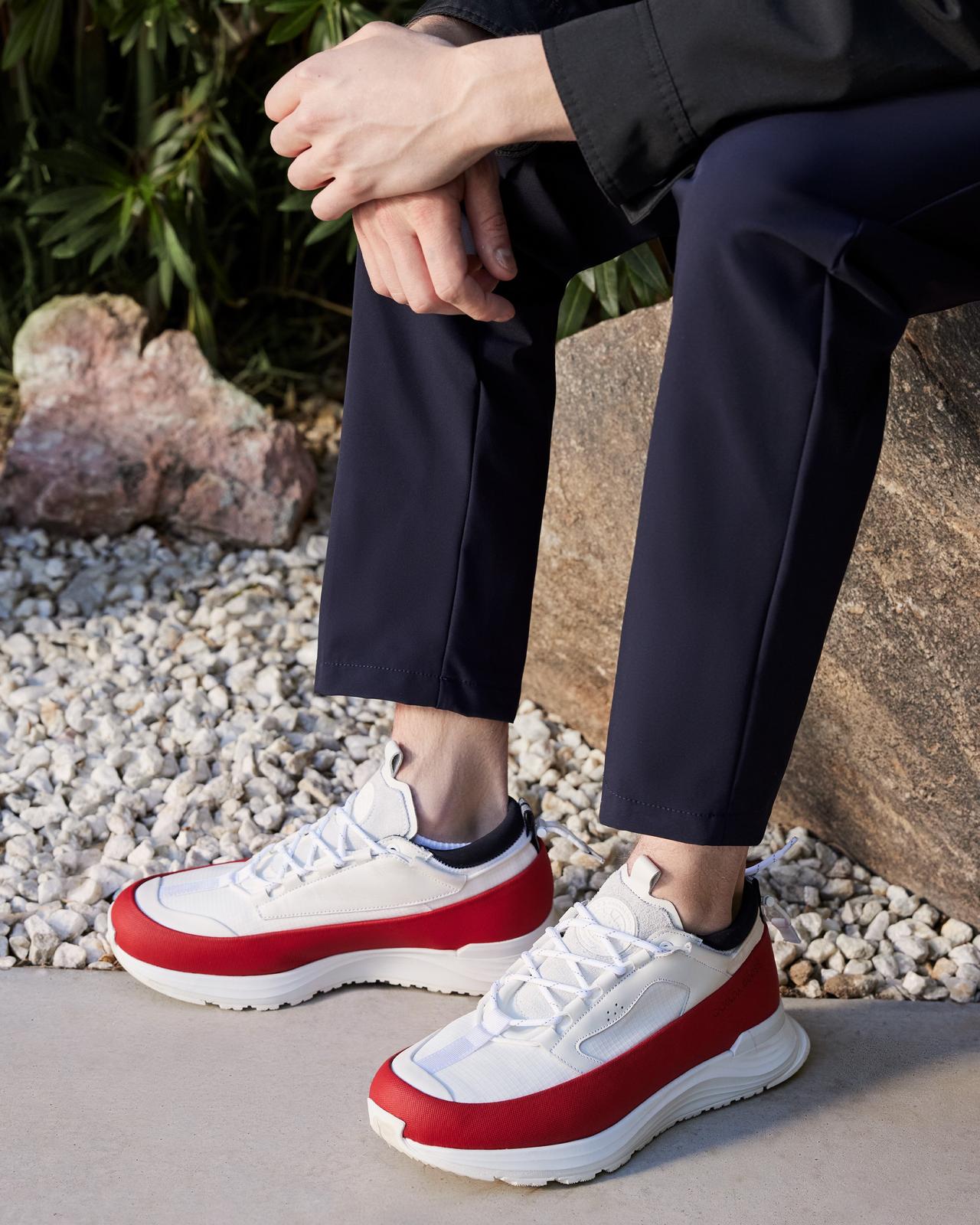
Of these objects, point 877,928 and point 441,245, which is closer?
point 441,245

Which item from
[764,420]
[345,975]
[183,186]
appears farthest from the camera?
[183,186]

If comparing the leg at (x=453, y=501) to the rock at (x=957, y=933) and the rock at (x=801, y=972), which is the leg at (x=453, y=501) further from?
the rock at (x=957, y=933)

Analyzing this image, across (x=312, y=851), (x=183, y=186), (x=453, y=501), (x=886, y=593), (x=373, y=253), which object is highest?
(x=373, y=253)

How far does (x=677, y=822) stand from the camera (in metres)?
0.94

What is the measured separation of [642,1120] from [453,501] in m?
0.56

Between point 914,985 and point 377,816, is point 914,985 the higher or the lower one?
the lower one

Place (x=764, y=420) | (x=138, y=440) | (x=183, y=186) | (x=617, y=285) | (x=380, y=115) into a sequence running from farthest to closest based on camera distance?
(x=183, y=186)
(x=138, y=440)
(x=617, y=285)
(x=380, y=115)
(x=764, y=420)

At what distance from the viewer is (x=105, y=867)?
144cm

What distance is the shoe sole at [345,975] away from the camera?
118cm

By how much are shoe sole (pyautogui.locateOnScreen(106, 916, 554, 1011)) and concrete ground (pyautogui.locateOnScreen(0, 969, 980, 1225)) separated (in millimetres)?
14

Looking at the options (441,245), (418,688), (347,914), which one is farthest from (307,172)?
(347,914)

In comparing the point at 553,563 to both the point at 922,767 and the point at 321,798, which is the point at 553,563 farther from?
the point at 922,767

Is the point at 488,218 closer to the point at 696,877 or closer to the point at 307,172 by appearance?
the point at 307,172

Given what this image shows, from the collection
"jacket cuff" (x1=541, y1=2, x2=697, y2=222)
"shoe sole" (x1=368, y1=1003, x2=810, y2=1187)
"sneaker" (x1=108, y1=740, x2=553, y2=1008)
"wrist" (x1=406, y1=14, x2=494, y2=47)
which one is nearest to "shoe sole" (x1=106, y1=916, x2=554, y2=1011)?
"sneaker" (x1=108, y1=740, x2=553, y2=1008)
